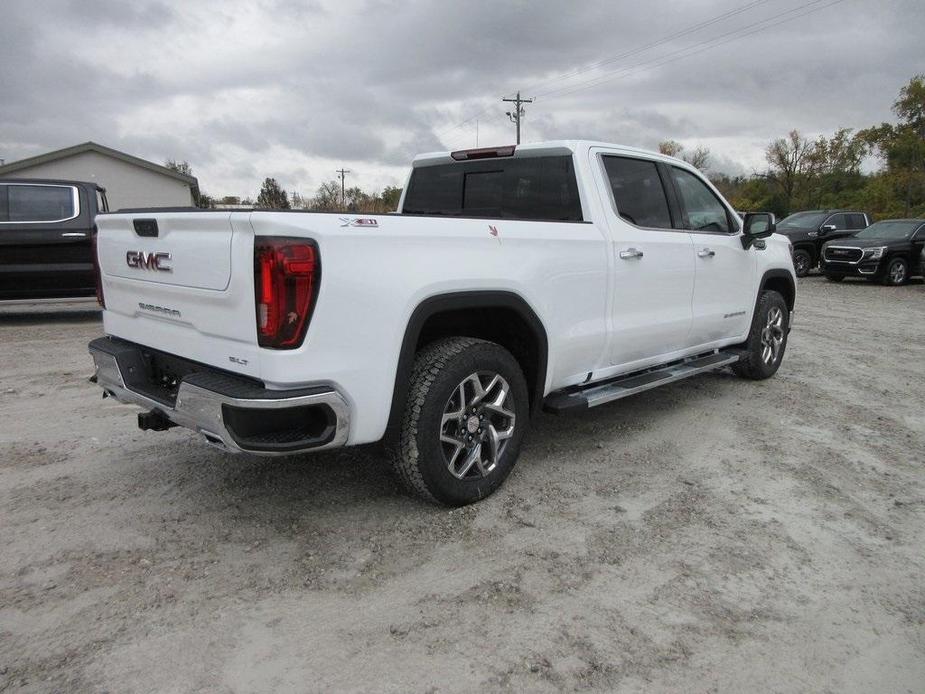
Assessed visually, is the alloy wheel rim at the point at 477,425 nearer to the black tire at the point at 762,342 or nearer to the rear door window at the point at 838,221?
the black tire at the point at 762,342

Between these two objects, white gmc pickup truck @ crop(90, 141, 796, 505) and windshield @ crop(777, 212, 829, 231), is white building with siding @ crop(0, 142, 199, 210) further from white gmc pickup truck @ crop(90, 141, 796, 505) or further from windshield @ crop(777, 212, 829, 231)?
white gmc pickup truck @ crop(90, 141, 796, 505)

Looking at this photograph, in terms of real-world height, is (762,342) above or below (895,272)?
above

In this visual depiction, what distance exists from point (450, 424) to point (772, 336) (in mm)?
4067

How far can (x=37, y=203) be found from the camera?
875 cm

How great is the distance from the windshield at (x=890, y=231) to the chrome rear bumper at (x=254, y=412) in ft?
58.3

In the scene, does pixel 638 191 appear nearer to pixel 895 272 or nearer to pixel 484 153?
pixel 484 153

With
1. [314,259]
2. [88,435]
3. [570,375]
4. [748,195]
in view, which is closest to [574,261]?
[570,375]

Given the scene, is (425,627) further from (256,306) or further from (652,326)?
(652,326)

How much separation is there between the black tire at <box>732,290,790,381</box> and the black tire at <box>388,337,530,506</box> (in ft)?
9.84

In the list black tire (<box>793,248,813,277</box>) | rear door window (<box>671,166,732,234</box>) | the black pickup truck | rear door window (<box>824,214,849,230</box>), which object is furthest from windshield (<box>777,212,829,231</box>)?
the black pickup truck

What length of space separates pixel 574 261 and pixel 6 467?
344cm

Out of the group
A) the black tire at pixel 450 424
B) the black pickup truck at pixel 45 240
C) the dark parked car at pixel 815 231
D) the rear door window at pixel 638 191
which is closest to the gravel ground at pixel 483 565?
the black tire at pixel 450 424

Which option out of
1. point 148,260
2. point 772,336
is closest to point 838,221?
point 772,336

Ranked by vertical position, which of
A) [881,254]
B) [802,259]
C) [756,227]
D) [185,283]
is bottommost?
[802,259]
